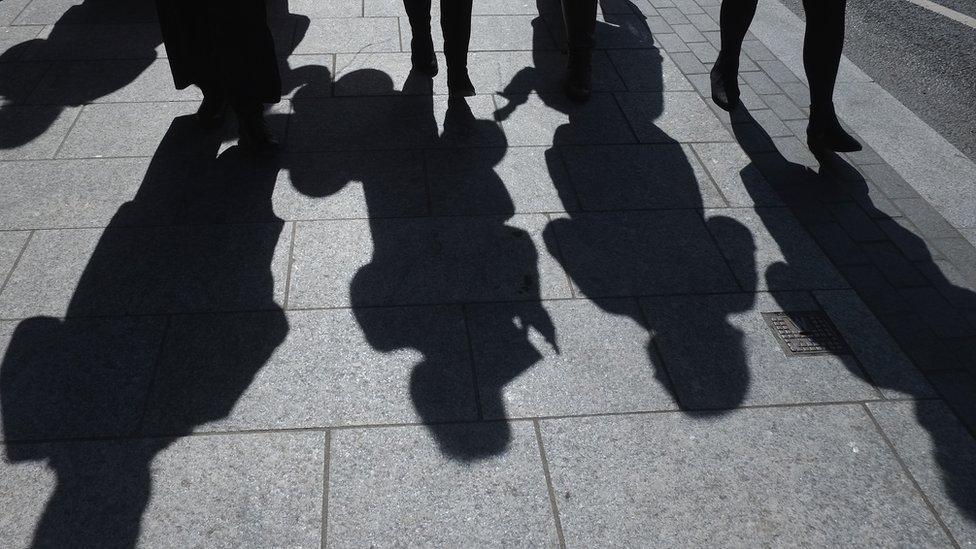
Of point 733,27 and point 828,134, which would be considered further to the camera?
point 733,27

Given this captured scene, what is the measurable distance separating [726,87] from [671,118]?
49 centimetres

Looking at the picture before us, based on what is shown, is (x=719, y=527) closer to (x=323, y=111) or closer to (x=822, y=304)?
(x=822, y=304)

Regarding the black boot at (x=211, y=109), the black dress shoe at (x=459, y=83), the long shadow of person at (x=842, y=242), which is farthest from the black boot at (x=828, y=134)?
the black boot at (x=211, y=109)

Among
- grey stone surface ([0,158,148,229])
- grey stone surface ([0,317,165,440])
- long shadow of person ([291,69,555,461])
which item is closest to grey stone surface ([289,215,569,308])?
long shadow of person ([291,69,555,461])

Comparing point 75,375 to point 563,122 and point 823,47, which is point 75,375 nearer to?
point 563,122

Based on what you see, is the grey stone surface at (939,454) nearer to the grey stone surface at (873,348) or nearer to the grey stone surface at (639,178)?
the grey stone surface at (873,348)

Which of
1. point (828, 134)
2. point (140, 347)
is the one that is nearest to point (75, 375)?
point (140, 347)

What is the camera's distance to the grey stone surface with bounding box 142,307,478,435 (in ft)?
10.2

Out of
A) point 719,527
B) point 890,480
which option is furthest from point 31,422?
point 890,480

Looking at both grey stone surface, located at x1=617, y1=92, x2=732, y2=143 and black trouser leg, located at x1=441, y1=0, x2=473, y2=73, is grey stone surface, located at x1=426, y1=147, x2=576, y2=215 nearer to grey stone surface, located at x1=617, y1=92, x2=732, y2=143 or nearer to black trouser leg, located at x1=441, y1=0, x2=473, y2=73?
black trouser leg, located at x1=441, y1=0, x2=473, y2=73

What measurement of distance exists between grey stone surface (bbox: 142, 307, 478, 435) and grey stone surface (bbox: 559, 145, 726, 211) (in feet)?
4.76

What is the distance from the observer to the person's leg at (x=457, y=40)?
4.99m

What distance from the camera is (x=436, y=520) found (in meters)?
2.73

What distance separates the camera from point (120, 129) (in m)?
5.04
